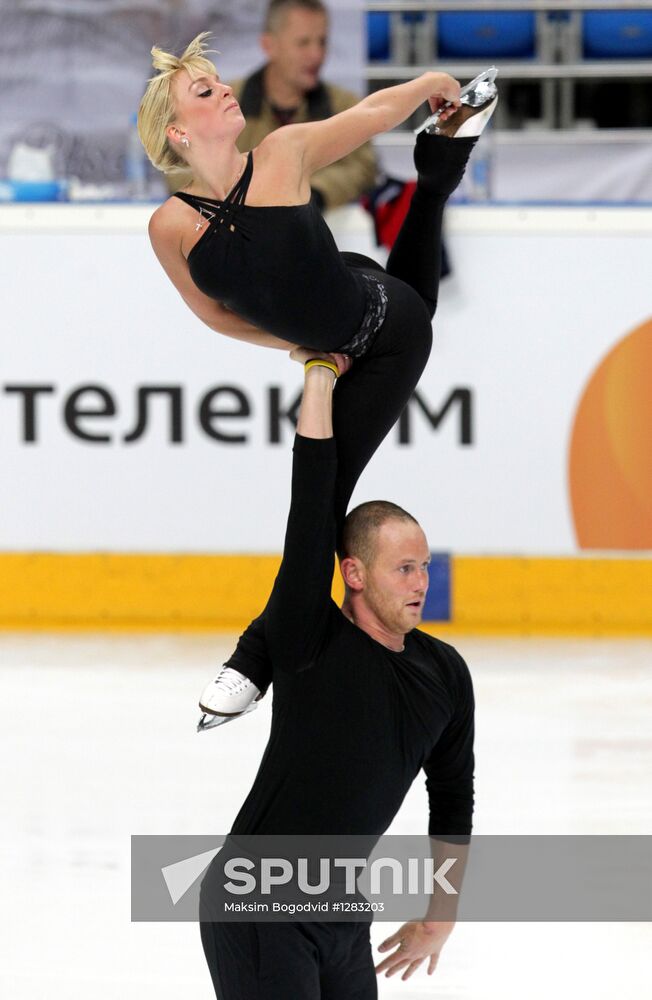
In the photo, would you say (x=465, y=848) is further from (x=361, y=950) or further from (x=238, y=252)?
(x=238, y=252)

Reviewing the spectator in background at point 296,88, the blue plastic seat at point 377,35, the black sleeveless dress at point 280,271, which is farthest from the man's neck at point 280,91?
the black sleeveless dress at point 280,271

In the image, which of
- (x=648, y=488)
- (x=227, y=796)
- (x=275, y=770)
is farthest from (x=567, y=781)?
(x=275, y=770)

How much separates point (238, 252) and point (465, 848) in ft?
3.21

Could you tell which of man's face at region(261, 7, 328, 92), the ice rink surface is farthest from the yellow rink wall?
man's face at region(261, 7, 328, 92)

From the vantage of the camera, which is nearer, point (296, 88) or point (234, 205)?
point (234, 205)

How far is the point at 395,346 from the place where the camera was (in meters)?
2.74

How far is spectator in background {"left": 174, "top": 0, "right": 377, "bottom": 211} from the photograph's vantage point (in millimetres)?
6711

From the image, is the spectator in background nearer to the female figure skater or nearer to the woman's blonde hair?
the female figure skater

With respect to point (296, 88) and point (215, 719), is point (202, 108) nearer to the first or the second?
point (215, 719)

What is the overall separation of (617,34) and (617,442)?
7.19ft

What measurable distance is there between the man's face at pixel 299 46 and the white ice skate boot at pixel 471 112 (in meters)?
4.09

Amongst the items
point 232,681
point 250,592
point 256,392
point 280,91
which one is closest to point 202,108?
point 232,681

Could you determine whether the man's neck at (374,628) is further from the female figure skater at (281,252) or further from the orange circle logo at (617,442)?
the orange circle logo at (617,442)

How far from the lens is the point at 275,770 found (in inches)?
94.7
